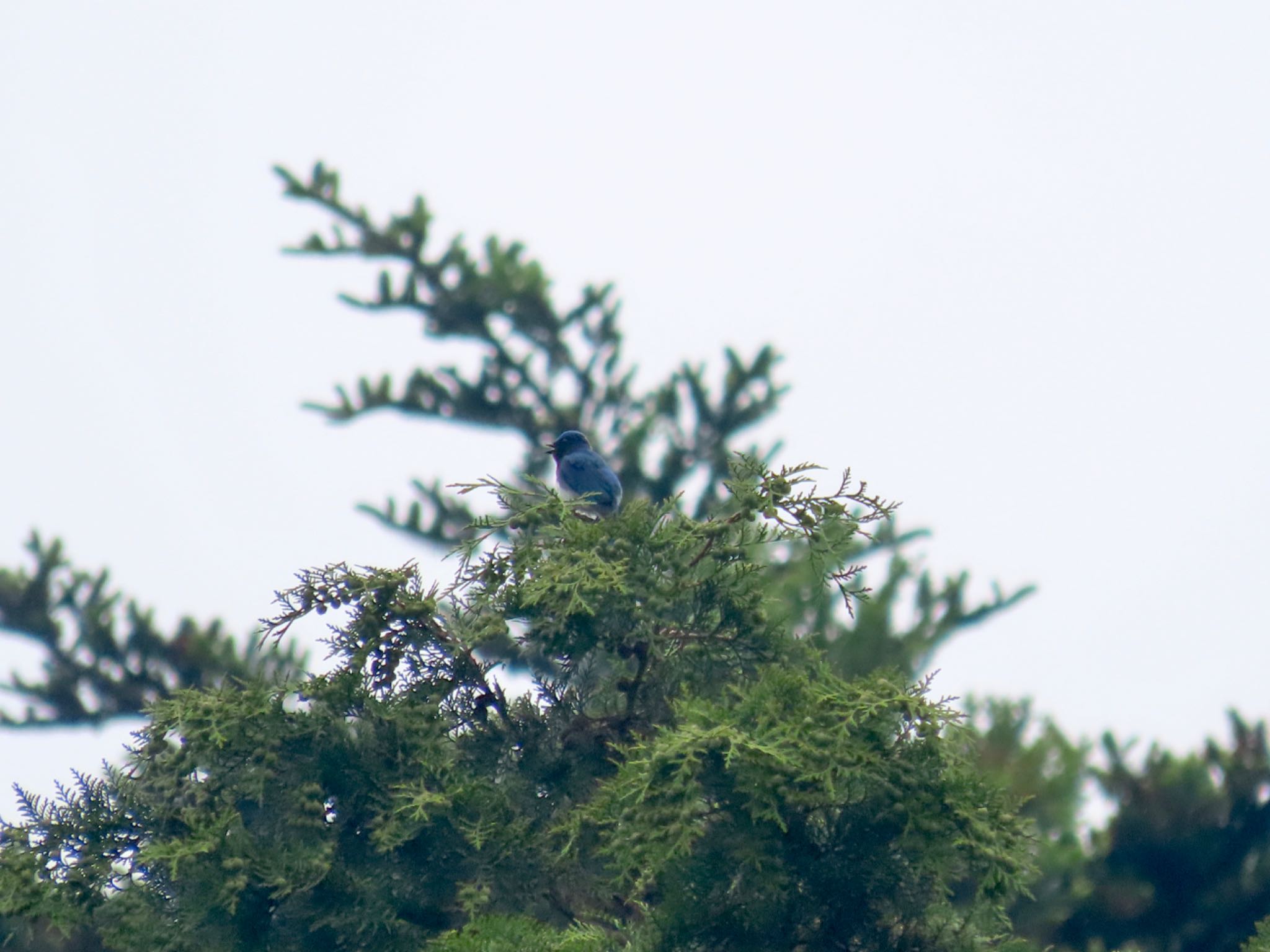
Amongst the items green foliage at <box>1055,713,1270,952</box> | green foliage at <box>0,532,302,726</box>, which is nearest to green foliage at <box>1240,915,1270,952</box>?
green foliage at <box>1055,713,1270,952</box>

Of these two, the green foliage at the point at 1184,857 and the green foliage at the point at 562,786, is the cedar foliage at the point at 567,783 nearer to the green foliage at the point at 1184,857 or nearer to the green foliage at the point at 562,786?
the green foliage at the point at 562,786

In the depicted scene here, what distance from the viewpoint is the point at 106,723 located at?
15.6 meters

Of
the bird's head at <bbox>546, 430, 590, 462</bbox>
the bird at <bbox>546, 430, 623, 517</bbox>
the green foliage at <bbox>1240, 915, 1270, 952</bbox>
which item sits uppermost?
the bird's head at <bbox>546, 430, 590, 462</bbox>

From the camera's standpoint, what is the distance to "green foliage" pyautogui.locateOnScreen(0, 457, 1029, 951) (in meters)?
3.37

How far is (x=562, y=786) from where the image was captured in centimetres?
409

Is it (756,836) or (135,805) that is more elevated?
(135,805)

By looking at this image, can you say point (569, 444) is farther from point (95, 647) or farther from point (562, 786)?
point (95, 647)

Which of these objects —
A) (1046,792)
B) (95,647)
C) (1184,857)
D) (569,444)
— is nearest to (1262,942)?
(569,444)

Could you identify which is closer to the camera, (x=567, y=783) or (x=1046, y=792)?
(x=567, y=783)

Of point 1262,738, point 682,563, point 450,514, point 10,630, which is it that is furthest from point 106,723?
point 682,563

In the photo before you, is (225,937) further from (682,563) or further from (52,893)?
(682,563)

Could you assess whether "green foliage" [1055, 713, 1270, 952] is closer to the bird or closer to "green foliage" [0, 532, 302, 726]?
the bird

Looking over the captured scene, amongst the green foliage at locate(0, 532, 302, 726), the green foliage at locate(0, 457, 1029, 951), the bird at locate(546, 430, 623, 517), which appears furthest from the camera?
the green foliage at locate(0, 532, 302, 726)

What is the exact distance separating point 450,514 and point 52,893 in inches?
466
